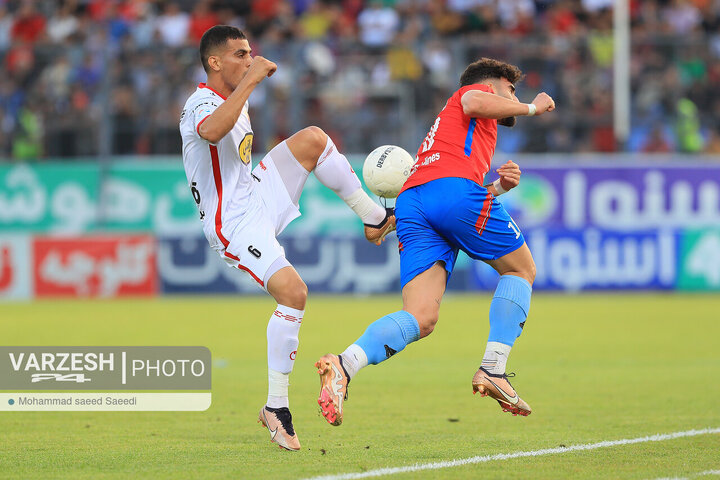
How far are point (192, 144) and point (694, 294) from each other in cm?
1415

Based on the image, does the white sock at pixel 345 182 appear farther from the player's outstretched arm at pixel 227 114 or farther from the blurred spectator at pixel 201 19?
the blurred spectator at pixel 201 19

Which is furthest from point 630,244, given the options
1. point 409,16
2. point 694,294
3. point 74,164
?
point 74,164

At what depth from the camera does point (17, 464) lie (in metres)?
5.92

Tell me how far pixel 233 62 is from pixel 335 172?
98 centimetres

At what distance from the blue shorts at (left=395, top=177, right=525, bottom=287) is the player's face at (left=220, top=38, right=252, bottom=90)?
49.3 inches

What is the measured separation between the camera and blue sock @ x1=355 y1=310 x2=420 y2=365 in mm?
6105

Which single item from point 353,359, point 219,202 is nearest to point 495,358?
point 353,359

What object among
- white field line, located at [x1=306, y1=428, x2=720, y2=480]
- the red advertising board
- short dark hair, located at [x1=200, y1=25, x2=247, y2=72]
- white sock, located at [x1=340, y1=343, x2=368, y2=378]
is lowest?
the red advertising board

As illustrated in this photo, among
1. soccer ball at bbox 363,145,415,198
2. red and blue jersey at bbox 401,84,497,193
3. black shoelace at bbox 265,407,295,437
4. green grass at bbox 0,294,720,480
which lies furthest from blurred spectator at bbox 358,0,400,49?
black shoelace at bbox 265,407,295,437

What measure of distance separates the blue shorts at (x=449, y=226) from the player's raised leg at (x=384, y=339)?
4.0 inches

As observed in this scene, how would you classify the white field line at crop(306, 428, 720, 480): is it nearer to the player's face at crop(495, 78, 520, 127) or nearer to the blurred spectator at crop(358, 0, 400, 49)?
the player's face at crop(495, 78, 520, 127)

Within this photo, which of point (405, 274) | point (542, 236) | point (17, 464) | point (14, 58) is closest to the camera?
point (17, 464)

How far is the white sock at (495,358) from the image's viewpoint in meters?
6.43

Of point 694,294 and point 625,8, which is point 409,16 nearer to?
point 625,8
